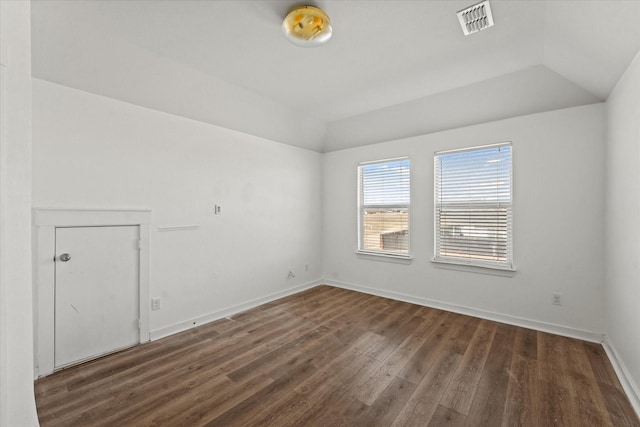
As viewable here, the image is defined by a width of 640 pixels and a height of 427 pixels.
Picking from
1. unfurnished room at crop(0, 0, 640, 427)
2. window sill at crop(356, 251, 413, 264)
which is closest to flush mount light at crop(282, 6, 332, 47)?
unfurnished room at crop(0, 0, 640, 427)

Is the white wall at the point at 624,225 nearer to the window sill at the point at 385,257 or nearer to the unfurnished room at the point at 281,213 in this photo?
the unfurnished room at the point at 281,213

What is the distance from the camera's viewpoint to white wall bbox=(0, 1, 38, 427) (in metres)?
1.13

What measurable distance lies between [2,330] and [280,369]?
185 centimetres

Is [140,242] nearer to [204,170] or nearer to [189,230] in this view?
[189,230]

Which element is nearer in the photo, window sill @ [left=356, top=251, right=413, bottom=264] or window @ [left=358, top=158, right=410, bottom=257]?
window sill @ [left=356, top=251, right=413, bottom=264]

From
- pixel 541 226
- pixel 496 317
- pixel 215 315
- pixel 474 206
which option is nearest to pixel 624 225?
pixel 541 226

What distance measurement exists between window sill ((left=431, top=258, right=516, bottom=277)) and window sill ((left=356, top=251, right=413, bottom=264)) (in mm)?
404

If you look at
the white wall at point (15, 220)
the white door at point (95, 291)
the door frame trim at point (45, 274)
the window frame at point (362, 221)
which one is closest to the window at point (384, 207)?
the window frame at point (362, 221)

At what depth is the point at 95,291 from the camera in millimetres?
2643

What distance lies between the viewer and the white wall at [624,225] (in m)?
2.05

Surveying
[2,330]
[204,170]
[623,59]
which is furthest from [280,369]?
[623,59]

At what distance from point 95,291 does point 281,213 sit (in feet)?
8.24

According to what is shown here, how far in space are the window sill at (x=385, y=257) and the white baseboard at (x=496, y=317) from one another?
504mm

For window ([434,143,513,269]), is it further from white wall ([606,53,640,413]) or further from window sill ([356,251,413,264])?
white wall ([606,53,640,413])
